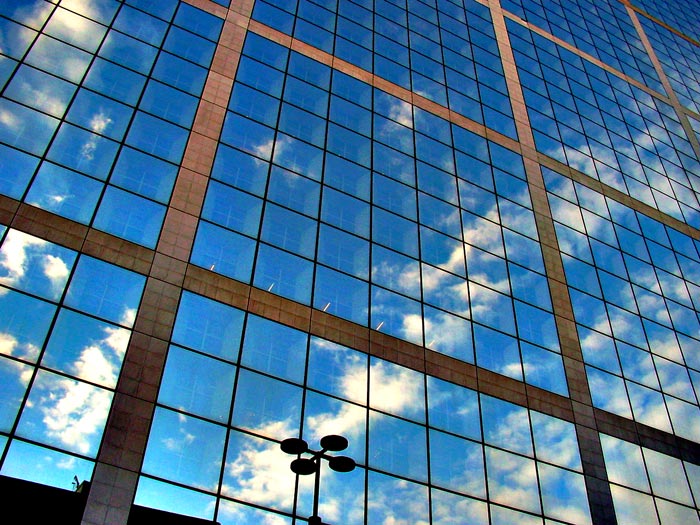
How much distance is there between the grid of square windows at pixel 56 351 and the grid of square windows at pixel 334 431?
74.1 inches

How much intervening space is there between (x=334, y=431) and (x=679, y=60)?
190 feet

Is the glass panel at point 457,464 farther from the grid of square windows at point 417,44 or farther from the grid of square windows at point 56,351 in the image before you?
the grid of square windows at point 417,44

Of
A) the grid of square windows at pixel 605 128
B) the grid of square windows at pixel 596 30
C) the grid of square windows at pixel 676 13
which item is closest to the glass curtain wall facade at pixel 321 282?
the grid of square windows at pixel 605 128

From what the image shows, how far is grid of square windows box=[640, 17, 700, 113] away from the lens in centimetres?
5984

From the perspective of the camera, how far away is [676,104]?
57.1m

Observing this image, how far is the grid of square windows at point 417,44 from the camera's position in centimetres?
3778

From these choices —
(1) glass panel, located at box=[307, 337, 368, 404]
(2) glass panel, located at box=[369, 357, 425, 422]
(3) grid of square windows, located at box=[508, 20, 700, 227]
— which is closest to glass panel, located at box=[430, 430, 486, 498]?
(2) glass panel, located at box=[369, 357, 425, 422]

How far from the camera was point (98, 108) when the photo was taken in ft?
88.0

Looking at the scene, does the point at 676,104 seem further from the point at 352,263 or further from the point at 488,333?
the point at 352,263

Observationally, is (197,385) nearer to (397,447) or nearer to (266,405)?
(266,405)

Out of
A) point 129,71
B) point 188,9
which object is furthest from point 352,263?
point 188,9

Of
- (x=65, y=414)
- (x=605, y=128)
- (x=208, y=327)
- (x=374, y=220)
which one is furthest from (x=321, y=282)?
(x=605, y=128)

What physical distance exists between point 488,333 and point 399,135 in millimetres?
11800

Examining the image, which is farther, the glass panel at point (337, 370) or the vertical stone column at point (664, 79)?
the vertical stone column at point (664, 79)
